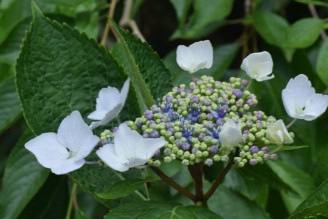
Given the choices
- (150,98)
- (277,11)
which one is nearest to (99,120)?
(150,98)

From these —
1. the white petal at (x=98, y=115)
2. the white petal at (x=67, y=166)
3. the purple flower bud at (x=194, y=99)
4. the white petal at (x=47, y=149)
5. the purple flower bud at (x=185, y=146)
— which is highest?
the white petal at (x=47, y=149)

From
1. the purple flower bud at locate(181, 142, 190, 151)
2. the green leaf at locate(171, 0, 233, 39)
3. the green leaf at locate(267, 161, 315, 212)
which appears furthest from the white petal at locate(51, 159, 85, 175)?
the green leaf at locate(171, 0, 233, 39)

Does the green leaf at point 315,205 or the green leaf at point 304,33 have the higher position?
the green leaf at point 304,33

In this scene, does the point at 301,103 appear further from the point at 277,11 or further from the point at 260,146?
the point at 277,11

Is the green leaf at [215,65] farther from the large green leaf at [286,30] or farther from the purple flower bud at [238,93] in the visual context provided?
the purple flower bud at [238,93]

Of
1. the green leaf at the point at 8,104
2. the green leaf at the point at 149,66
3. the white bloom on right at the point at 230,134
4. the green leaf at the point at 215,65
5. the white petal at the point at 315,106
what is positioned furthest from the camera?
the green leaf at the point at 215,65

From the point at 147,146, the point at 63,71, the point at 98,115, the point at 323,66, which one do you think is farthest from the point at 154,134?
the point at 323,66

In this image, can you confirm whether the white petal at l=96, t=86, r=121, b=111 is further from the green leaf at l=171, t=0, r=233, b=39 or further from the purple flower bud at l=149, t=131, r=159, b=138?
the green leaf at l=171, t=0, r=233, b=39

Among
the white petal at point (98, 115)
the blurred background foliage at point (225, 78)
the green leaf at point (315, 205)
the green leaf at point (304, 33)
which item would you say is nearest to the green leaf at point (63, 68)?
the white petal at point (98, 115)
